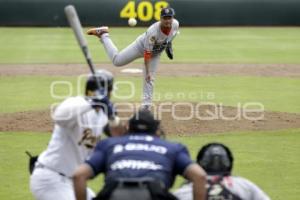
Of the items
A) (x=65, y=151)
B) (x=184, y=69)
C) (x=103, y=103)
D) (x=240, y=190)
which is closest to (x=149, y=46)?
(x=65, y=151)

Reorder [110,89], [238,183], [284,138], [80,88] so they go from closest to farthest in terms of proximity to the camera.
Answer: [238,183]
[110,89]
[284,138]
[80,88]

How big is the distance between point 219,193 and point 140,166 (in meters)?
0.65

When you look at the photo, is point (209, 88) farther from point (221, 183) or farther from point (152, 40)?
point (221, 183)

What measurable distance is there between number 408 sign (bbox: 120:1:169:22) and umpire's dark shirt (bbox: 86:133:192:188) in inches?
1138

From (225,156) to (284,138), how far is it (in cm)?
736

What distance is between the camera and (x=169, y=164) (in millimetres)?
5648

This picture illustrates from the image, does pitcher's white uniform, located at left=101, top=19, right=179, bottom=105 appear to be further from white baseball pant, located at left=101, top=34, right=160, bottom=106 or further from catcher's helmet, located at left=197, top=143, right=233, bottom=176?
catcher's helmet, located at left=197, top=143, right=233, bottom=176

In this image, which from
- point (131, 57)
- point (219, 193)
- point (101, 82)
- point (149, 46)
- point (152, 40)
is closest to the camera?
point (219, 193)

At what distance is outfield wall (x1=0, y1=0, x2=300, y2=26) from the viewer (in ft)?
113

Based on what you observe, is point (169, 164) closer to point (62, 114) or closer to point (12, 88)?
point (62, 114)

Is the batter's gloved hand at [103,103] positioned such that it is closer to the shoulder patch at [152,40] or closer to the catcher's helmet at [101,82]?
the catcher's helmet at [101,82]

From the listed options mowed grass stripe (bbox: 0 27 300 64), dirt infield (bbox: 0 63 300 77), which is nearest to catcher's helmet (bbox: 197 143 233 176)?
dirt infield (bbox: 0 63 300 77)

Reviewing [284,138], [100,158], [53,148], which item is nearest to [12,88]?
[284,138]

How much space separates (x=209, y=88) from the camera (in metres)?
19.0
